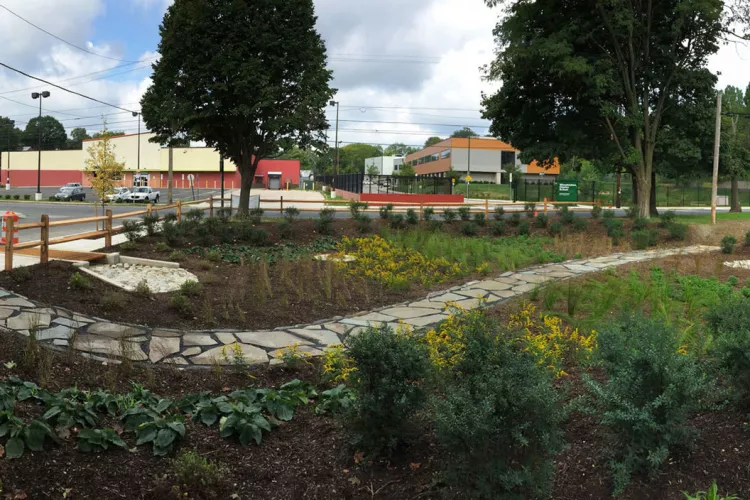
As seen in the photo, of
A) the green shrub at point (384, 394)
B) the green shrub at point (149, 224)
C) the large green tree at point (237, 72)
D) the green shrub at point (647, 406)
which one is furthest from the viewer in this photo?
the large green tree at point (237, 72)

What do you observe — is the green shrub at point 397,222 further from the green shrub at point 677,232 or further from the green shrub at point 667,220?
the green shrub at point 667,220

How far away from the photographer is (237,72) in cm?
1697

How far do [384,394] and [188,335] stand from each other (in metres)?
3.73

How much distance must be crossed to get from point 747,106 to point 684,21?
59.9 metres

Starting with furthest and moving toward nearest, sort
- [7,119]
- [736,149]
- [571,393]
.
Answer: [7,119]
[736,149]
[571,393]

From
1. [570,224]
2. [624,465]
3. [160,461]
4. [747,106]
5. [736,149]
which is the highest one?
[747,106]

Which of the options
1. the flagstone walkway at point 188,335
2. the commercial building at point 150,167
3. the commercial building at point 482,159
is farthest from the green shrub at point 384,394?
the commercial building at point 482,159

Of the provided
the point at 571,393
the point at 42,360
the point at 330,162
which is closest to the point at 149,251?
the point at 42,360

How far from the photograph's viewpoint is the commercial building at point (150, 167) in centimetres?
7812

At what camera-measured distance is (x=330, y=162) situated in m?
130

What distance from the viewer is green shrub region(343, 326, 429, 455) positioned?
3375 mm

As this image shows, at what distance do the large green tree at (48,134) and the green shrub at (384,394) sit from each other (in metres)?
128

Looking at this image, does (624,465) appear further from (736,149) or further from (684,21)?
(736,149)

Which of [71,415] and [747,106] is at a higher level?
[747,106]
